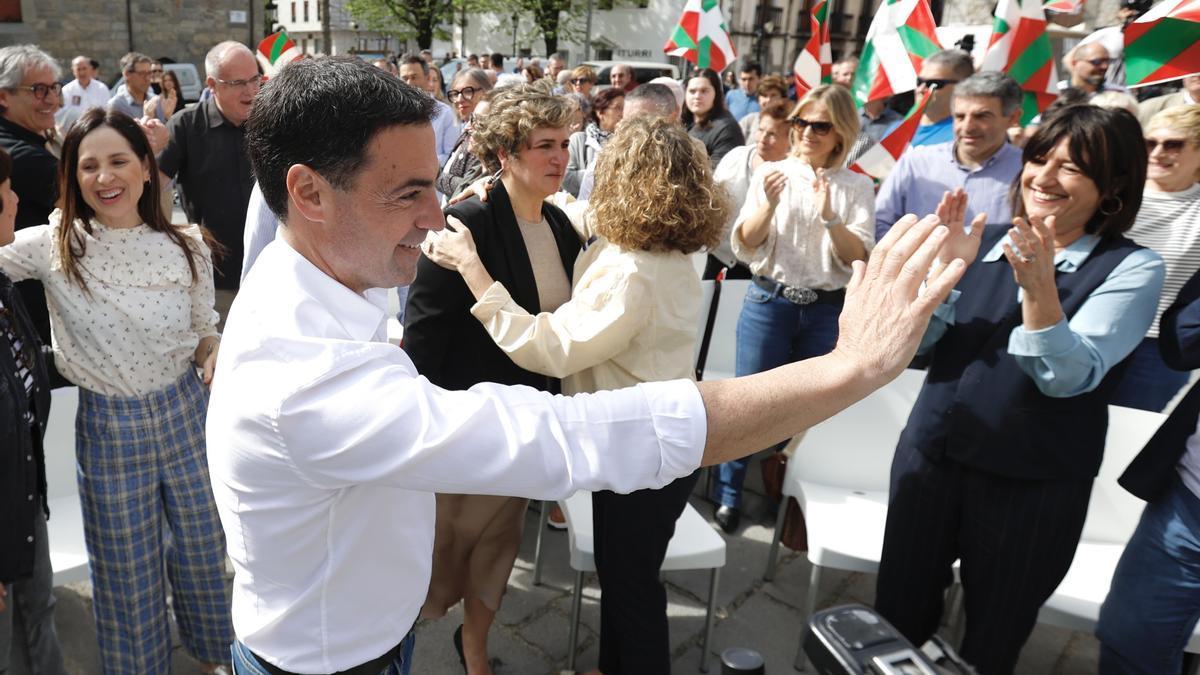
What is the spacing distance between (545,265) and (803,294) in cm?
157

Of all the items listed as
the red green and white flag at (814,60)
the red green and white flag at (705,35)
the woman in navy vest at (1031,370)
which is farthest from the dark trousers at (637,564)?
the red green and white flag at (705,35)

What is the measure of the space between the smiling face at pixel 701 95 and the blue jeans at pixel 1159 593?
466 centimetres

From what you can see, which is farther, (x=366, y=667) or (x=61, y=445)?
(x=61, y=445)

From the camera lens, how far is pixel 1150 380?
138 inches

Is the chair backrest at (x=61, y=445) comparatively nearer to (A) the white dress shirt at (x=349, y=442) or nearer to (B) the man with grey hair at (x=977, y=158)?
(A) the white dress shirt at (x=349, y=442)

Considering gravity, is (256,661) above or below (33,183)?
below

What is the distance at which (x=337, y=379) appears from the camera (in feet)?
3.40

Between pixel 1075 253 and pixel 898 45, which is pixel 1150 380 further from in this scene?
pixel 898 45

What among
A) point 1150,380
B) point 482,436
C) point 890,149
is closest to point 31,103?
point 482,436

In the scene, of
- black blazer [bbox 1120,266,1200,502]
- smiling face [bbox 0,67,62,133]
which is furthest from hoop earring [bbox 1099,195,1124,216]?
smiling face [bbox 0,67,62,133]

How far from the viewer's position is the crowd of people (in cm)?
107

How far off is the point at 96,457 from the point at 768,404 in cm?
208

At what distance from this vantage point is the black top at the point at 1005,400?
209 cm

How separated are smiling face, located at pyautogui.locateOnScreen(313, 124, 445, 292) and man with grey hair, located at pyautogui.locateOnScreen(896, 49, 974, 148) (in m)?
4.34
